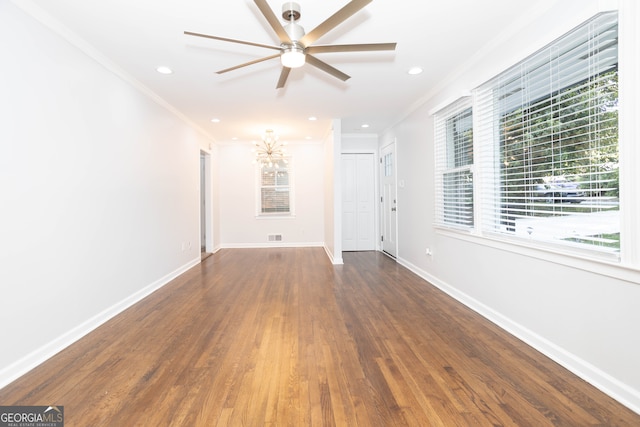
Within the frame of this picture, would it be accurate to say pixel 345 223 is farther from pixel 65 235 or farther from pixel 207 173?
pixel 65 235

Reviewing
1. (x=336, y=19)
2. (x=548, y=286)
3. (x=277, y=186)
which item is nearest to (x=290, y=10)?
(x=336, y=19)

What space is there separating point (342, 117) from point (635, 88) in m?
3.90

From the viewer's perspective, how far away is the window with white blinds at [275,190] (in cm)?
720

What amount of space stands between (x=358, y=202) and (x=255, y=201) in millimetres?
2556

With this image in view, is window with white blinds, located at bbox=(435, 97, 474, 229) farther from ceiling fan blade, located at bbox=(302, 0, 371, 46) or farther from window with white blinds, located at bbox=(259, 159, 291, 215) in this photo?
window with white blinds, located at bbox=(259, 159, 291, 215)

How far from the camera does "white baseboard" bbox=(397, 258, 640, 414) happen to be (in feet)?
5.27

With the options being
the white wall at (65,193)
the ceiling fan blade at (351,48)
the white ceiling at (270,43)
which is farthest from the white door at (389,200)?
the white wall at (65,193)

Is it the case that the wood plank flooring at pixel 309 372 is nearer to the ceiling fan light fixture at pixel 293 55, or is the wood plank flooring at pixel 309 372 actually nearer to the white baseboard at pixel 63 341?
the white baseboard at pixel 63 341

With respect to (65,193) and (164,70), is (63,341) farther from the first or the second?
(164,70)

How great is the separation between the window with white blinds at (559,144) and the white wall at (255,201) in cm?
474

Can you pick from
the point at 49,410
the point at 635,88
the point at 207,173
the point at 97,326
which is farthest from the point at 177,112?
the point at 635,88

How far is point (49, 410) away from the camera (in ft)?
5.27

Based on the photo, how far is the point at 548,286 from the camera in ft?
6.98

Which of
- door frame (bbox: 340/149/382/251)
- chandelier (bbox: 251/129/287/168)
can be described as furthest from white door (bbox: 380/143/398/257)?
chandelier (bbox: 251/129/287/168)
